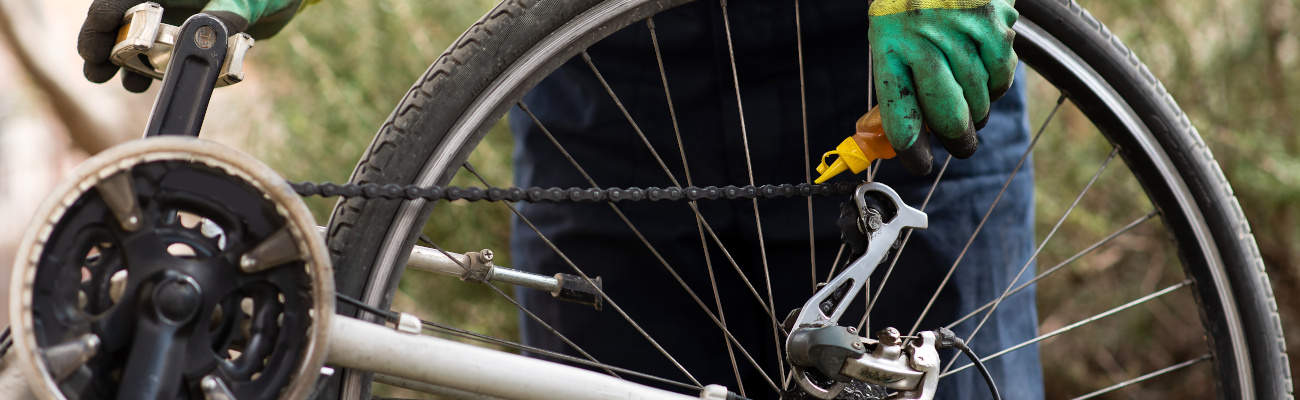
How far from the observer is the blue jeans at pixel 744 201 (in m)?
1.08

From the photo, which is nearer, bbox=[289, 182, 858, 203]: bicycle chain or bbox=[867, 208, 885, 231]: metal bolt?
bbox=[289, 182, 858, 203]: bicycle chain

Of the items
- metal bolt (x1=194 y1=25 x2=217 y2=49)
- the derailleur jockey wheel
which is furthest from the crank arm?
metal bolt (x1=194 y1=25 x2=217 y2=49)

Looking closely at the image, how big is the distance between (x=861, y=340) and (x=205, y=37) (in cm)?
54

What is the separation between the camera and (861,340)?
810mm

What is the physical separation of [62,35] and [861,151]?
3.38 m

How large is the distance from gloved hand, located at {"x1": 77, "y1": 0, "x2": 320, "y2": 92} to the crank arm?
20.4 inches

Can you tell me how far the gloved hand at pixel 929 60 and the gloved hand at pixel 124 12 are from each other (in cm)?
52

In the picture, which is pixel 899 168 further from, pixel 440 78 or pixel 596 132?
pixel 440 78

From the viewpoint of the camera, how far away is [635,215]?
1.18 meters

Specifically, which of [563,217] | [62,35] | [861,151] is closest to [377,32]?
[563,217]

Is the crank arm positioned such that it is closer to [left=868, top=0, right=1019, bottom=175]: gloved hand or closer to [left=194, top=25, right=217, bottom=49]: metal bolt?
[left=868, top=0, right=1019, bottom=175]: gloved hand

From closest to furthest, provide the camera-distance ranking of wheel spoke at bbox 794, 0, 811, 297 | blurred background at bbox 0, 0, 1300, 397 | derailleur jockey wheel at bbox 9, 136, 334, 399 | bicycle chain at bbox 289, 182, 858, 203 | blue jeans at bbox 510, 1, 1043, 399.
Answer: derailleur jockey wheel at bbox 9, 136, 334, 399
bicycle chain at bbox 289, 182, 858, 203
wheel spoke at bbox 794, 0, 811, 297
blue jeans at bbox 510, 1, 1043, 399
blurred background at bbox 0, 0, 1300, 397

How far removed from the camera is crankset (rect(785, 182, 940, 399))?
0.80 metres

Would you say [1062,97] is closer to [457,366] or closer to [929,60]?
[929,60]
